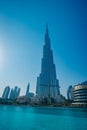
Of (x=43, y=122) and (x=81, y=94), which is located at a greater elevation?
(x=81, y=94)

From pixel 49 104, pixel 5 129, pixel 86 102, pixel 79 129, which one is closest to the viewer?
pixel 5 129

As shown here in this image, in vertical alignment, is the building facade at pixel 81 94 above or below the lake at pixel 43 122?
above

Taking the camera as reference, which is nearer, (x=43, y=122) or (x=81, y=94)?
(x=43, y=122)

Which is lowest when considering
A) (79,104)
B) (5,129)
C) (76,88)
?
(5,129)

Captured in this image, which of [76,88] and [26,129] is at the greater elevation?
[76,88]

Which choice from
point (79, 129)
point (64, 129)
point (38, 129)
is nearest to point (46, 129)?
point (38, 129)

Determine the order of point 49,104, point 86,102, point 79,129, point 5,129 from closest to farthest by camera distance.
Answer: point 5,129 → point 79,129 → point 86,102 → point 49,104

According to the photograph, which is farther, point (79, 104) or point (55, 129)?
point (79, 104)

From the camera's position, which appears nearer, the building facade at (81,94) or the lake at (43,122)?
the lake at (43,122)

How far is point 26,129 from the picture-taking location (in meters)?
33.4

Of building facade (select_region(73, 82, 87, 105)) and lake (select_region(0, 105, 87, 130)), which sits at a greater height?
building facade (select_region(73, 82, 87, 105))

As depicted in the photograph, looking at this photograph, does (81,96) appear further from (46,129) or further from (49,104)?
(46,129)

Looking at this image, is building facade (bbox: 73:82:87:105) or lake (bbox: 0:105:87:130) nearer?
lake (bbox: 0:105:87:130)

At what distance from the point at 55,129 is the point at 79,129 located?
5.46 meters
